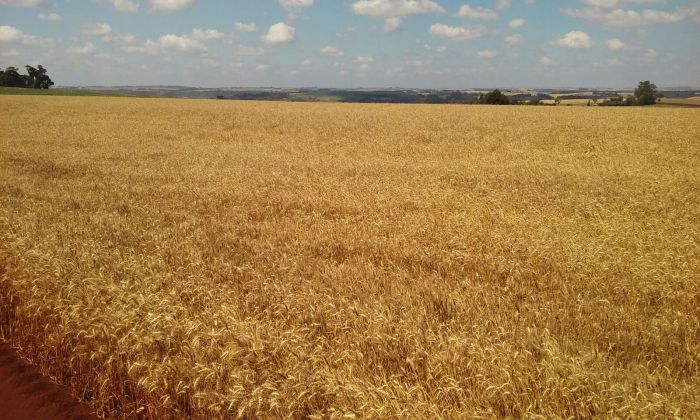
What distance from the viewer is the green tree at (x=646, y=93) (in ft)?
246

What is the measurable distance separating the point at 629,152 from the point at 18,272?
2012 centimetres

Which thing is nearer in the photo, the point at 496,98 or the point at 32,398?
the point at 32,398

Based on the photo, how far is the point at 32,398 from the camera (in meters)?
3.94

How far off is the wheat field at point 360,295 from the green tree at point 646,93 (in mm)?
77149

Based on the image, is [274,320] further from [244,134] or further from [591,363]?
[244,134]

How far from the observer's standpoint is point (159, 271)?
19.0ft

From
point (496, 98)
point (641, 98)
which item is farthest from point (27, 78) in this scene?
point (641, 98)

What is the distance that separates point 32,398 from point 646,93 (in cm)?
9593

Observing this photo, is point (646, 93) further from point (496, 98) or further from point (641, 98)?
point (496, 98)

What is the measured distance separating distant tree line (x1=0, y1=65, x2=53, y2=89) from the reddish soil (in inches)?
5199

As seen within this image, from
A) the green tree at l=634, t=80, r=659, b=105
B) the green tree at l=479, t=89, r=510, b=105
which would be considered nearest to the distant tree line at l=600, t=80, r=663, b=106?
the green tree at l=634, t=80, r=659, b=105

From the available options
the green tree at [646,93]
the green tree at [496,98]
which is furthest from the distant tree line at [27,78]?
the green tree at [646,93]

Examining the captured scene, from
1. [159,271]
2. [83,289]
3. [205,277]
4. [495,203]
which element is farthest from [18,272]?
[495,203]

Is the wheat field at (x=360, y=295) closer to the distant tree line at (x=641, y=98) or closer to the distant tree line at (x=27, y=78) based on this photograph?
the distant tree line at (x=641, y=98)
